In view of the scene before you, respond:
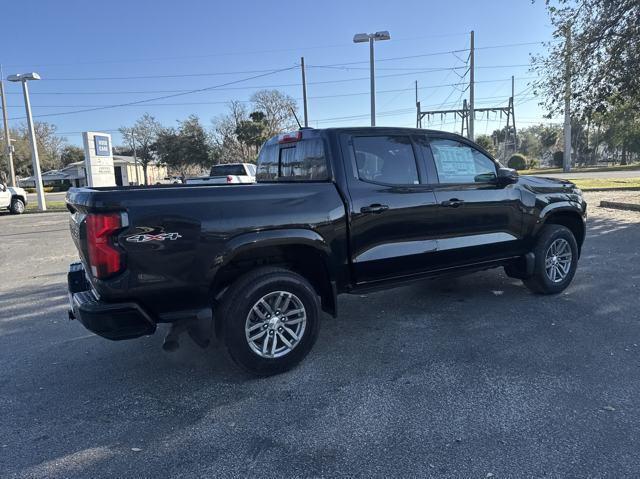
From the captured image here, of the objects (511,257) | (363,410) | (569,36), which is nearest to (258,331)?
(363,410)

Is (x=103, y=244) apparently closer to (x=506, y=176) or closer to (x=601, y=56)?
(x=506, y=176)

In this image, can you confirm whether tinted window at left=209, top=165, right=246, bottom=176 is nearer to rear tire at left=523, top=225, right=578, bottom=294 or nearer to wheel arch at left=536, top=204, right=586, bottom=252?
wheel arch at left=536, top=204, right=586, bottom=252

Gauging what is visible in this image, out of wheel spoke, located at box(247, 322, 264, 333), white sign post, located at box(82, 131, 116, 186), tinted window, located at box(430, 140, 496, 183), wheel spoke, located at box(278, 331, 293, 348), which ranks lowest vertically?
wheel spoke, located at box(278, 331, 293, 348)

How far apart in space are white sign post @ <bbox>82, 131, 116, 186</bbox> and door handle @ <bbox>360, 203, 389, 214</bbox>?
58.8ft

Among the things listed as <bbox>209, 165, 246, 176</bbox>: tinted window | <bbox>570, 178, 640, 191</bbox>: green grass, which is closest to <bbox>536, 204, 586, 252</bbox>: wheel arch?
<bbox>209, 165, 246, 176</bbox>: tinted window

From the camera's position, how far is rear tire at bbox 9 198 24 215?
19.7 meters

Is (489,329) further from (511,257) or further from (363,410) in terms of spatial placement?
(363,410)

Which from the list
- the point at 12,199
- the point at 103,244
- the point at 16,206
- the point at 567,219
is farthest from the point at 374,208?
the point at 16,206

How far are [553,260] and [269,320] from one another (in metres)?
3.75

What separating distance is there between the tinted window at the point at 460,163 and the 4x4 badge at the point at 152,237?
8.83 ft

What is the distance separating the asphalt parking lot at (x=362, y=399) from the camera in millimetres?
2592

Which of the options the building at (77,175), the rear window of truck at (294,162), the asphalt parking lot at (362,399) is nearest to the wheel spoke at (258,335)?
the asphalt parking lot at (362,399)

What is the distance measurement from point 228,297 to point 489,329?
266cm

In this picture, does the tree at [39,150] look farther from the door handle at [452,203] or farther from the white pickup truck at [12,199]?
the door handle at [452,203]
